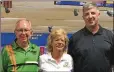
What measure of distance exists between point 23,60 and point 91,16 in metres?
0.68

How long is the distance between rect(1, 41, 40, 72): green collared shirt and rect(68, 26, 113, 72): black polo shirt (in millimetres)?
376

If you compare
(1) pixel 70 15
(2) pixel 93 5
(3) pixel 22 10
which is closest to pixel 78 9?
(1) pixel 70 15

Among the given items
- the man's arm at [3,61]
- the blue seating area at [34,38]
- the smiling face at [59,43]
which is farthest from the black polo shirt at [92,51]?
the blue seating area at [34,38]

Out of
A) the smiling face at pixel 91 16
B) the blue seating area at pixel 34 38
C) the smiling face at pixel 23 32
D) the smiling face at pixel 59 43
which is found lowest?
the blue seating area at pixel 34 38

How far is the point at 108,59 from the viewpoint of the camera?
2885mm

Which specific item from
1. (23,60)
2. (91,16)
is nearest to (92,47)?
(91,16)

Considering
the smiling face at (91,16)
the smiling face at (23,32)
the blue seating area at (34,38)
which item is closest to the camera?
the smiling face at (23,32)

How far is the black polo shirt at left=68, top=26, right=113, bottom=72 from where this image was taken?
2822mm

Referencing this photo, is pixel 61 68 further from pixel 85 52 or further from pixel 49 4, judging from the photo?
pixel 49 4

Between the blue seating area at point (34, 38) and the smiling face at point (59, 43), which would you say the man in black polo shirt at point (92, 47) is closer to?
the smiling face at point (59, 43)

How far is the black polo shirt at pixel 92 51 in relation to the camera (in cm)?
282

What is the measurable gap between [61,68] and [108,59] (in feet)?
1.52

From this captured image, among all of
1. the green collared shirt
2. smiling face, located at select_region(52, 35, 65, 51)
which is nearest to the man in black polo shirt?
smiling face, located at select_region(52, 35, 65, 51)

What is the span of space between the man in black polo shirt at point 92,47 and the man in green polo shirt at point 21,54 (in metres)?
0.38
